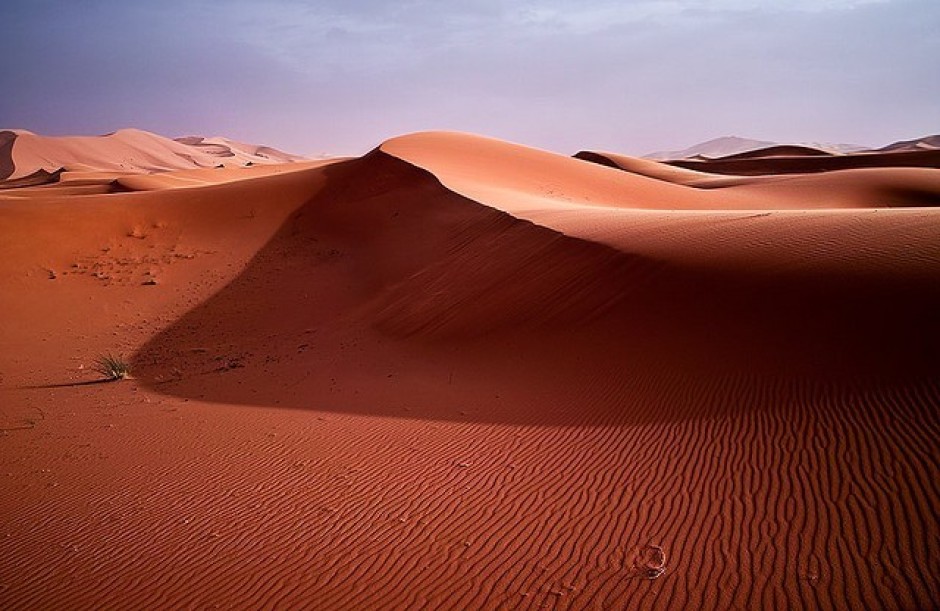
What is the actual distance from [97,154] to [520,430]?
107646mm

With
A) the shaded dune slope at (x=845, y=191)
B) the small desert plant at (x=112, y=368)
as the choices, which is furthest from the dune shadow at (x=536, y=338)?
the shaded dune slope at (x=845, y=191)

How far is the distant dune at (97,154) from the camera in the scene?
254ft

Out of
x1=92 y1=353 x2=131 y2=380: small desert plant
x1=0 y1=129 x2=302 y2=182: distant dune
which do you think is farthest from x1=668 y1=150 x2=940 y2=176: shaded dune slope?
x1=0 y1=129 x2=302 y2=182: distant dune

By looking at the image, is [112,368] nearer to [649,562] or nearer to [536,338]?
[536,338]

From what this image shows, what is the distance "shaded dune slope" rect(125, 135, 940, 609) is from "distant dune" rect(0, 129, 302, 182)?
71189 millimetres

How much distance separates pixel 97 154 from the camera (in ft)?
297

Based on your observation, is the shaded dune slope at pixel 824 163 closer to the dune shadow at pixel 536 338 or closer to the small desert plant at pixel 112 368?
the dune shadow at pixel 536 338

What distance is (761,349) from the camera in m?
5.92

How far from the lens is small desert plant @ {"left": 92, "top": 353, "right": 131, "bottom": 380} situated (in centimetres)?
867

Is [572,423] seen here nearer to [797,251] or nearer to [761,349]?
[761,349]

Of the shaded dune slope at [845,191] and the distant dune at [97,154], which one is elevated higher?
the distant dune at [97,154]

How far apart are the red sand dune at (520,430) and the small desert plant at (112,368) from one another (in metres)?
0.25

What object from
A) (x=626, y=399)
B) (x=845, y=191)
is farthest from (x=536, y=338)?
(x=845, y=191)

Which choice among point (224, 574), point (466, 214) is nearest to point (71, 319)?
point (466, 214)
